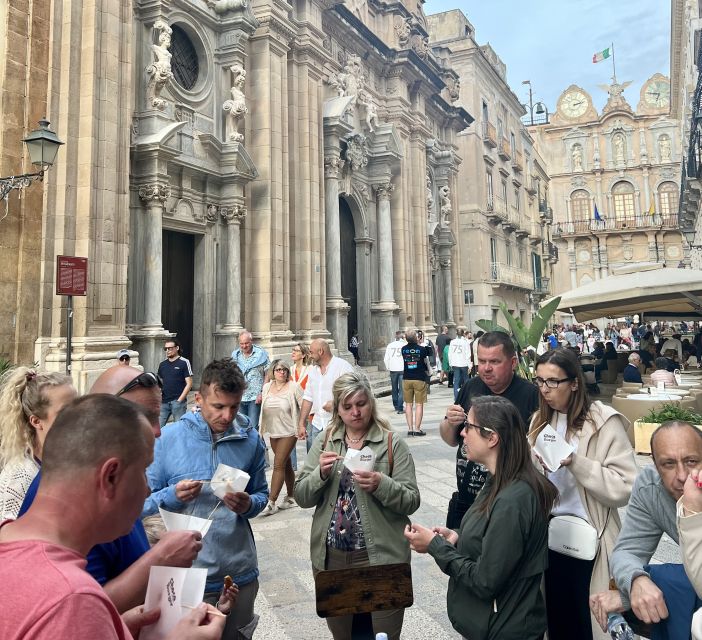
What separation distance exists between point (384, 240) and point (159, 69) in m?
11.1

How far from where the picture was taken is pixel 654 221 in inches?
2080

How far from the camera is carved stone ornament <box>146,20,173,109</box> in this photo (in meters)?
11.6

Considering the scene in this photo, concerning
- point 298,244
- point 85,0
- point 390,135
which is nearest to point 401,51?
point 390,135

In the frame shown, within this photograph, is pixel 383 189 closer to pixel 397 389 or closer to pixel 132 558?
pixel 397 389

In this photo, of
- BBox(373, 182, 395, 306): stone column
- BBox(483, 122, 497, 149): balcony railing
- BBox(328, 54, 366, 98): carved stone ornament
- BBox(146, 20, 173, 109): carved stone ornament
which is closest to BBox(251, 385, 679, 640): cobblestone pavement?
BBox(146, 20, 173, 109): carved stone ornament

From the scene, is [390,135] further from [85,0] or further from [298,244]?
[85,0]

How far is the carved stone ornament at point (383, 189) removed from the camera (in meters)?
21.0

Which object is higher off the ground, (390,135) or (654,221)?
(654,221)

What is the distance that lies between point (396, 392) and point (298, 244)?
5.48 meters

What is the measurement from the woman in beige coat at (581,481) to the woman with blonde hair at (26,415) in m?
2.51

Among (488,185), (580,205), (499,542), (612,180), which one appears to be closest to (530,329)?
(499,542)

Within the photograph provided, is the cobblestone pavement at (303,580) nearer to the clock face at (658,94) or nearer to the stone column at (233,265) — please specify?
the stone column at (233,265)

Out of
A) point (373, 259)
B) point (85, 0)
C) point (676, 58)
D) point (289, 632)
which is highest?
point (676, 58)

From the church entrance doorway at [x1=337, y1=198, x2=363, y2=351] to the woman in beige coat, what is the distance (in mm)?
17373
